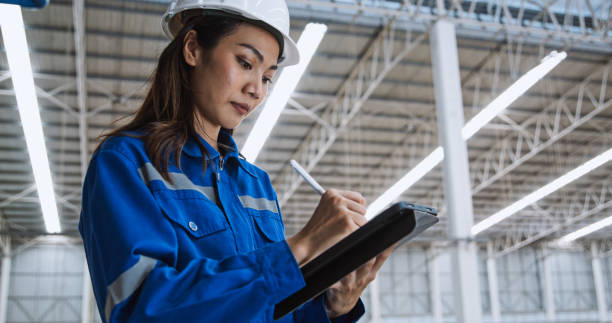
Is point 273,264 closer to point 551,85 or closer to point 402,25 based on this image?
point 402,25

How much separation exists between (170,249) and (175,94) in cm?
51

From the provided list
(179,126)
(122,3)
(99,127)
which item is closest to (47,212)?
(99,127)

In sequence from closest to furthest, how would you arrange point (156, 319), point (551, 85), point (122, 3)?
point (156, 319) < point (122, 3) < point (551, 85)

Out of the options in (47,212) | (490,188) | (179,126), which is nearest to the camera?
(179,126)

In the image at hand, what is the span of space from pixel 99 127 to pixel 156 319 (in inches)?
697

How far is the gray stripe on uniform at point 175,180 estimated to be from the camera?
1.27 meters

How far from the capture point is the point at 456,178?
8.98 m

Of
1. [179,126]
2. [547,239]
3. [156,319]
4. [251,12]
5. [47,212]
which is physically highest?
[547,239]

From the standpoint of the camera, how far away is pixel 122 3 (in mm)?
11836

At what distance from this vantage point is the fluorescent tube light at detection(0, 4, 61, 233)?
7398 millimetres

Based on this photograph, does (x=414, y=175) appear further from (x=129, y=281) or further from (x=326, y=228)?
(x=129, y=281)

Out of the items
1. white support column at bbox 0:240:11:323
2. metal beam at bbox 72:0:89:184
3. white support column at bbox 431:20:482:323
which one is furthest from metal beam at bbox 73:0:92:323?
white support column at bbox 0:240:11:323

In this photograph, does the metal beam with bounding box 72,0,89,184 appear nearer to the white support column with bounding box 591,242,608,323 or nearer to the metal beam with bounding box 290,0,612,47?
the metal beam with bounding box 290,0,612,47

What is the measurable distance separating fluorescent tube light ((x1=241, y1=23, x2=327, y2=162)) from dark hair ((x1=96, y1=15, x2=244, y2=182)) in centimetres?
611
